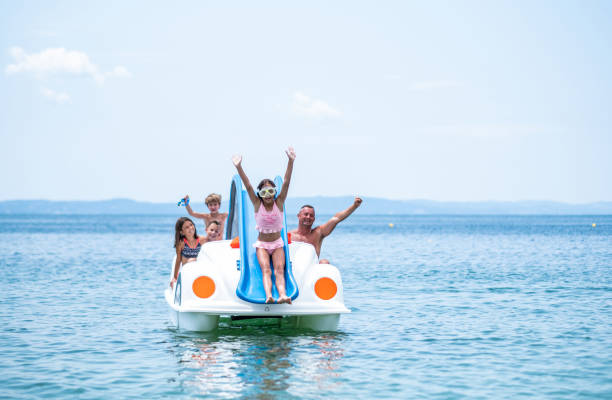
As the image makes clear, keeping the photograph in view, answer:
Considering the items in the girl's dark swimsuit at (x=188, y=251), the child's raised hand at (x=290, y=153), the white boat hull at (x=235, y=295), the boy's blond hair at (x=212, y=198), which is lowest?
the white boat hull at (x=235, y=295)

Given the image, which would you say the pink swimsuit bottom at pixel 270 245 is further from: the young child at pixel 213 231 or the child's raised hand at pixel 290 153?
the young child at pixel 213 231

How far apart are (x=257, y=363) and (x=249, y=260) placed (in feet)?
5.23

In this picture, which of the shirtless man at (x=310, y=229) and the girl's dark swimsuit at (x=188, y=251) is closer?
the shirtless man at (x=310, y=229)

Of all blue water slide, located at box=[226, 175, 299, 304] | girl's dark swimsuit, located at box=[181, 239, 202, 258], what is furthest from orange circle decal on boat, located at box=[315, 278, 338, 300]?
girl's dark swimsuit, located at box=[181, 239, 202, 258]

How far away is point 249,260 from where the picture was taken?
9.34m

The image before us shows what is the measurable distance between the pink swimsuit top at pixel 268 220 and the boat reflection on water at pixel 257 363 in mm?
1382

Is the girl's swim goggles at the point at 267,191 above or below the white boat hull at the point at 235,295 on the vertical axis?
above

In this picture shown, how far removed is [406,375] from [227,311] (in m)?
2.20

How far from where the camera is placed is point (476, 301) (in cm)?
1478

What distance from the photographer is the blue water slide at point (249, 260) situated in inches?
350

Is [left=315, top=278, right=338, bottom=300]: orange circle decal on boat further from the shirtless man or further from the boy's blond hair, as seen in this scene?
the boy's blond hair

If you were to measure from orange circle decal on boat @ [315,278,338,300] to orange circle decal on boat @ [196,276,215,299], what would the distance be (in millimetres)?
1244

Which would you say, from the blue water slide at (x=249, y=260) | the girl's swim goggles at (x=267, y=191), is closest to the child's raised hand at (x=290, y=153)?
the girl's swim goggles at (x=267, y=191)

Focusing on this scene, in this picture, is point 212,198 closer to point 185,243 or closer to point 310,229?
point 185,243
